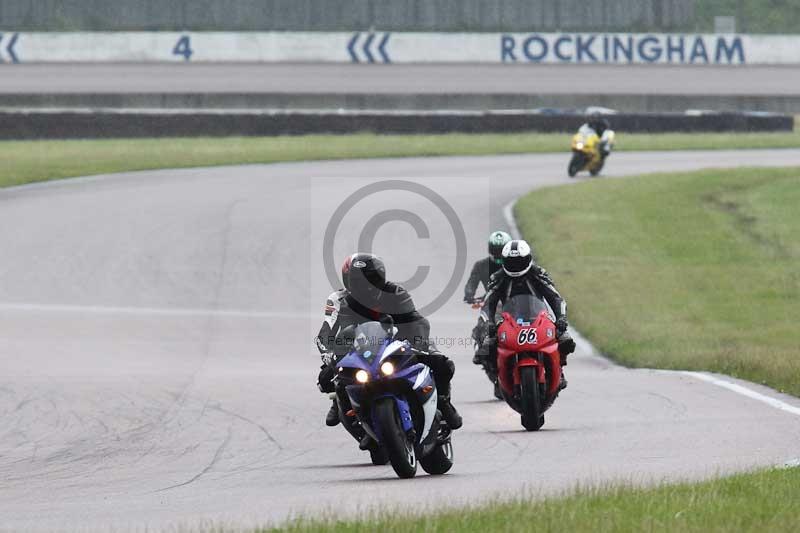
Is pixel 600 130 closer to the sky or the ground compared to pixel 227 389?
closer to the sky

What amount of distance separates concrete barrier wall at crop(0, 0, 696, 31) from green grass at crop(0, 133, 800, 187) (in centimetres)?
905

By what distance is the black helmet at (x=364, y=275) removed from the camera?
28.3 ft

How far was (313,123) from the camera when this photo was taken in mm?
42156

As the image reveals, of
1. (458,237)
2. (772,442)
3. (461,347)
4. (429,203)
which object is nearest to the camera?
(772,442)

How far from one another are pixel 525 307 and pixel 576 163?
78.0 feet

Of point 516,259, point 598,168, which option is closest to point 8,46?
point 598,168

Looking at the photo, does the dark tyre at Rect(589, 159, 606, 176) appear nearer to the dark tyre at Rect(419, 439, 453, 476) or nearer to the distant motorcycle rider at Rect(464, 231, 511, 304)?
the distant motorcycle rider at Rect(464, 231, 511, 304)

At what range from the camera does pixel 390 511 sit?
280 inches

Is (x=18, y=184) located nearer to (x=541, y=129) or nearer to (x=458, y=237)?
(x=458, y=237)

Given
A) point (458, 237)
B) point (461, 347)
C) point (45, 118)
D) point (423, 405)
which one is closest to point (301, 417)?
point (423, 405)

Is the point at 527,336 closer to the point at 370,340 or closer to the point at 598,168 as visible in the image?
the point at 370,340

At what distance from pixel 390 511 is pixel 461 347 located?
10727 mm

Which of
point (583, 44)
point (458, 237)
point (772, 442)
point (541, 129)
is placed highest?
point (583, 44)

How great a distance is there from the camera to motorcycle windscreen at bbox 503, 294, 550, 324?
11.2 meters
